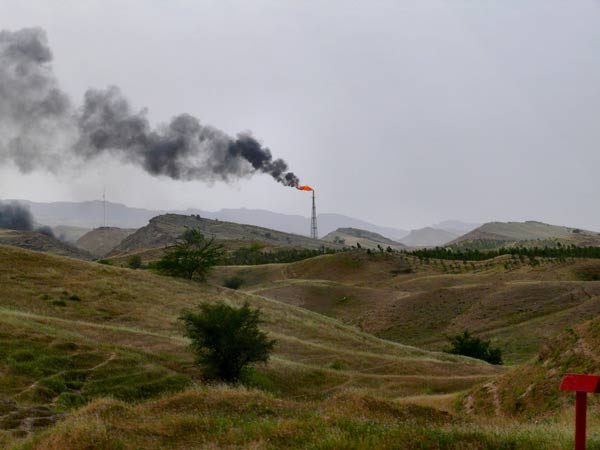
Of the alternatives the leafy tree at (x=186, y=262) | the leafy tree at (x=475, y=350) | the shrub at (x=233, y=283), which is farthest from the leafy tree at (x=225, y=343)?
the shrub at (x=233, y=283)

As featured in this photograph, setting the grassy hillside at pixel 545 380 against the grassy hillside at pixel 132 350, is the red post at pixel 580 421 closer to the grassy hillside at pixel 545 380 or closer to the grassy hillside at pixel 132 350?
the grassy hillside at pixel 132 350

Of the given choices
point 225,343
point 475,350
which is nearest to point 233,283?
point 475,350

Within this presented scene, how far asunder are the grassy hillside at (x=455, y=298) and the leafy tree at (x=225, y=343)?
84.8 ft

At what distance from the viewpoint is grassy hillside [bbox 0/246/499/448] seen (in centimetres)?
2270

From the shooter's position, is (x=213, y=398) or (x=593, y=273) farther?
(x=593, y=273)

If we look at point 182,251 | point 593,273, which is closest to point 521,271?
point 593,273

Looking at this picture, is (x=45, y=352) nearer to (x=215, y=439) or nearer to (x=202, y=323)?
(x=202, y=323)

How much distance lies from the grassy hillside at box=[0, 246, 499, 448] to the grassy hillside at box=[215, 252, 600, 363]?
14298 millimetres

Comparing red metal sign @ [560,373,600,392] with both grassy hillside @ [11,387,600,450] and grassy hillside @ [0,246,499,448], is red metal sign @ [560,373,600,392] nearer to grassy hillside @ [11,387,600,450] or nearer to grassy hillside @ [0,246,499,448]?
grassy hillside @ [11,387,600,450]

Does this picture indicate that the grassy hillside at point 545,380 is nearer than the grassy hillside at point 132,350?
Yes

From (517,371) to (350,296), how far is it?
49613 millimetres

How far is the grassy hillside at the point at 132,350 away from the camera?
74.5 feet

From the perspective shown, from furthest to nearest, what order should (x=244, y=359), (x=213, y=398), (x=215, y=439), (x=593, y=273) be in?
(x=593, y=273) < (x=244, y=359) < (x=213, y=398) < (x=215, y=439)

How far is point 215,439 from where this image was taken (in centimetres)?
1071
